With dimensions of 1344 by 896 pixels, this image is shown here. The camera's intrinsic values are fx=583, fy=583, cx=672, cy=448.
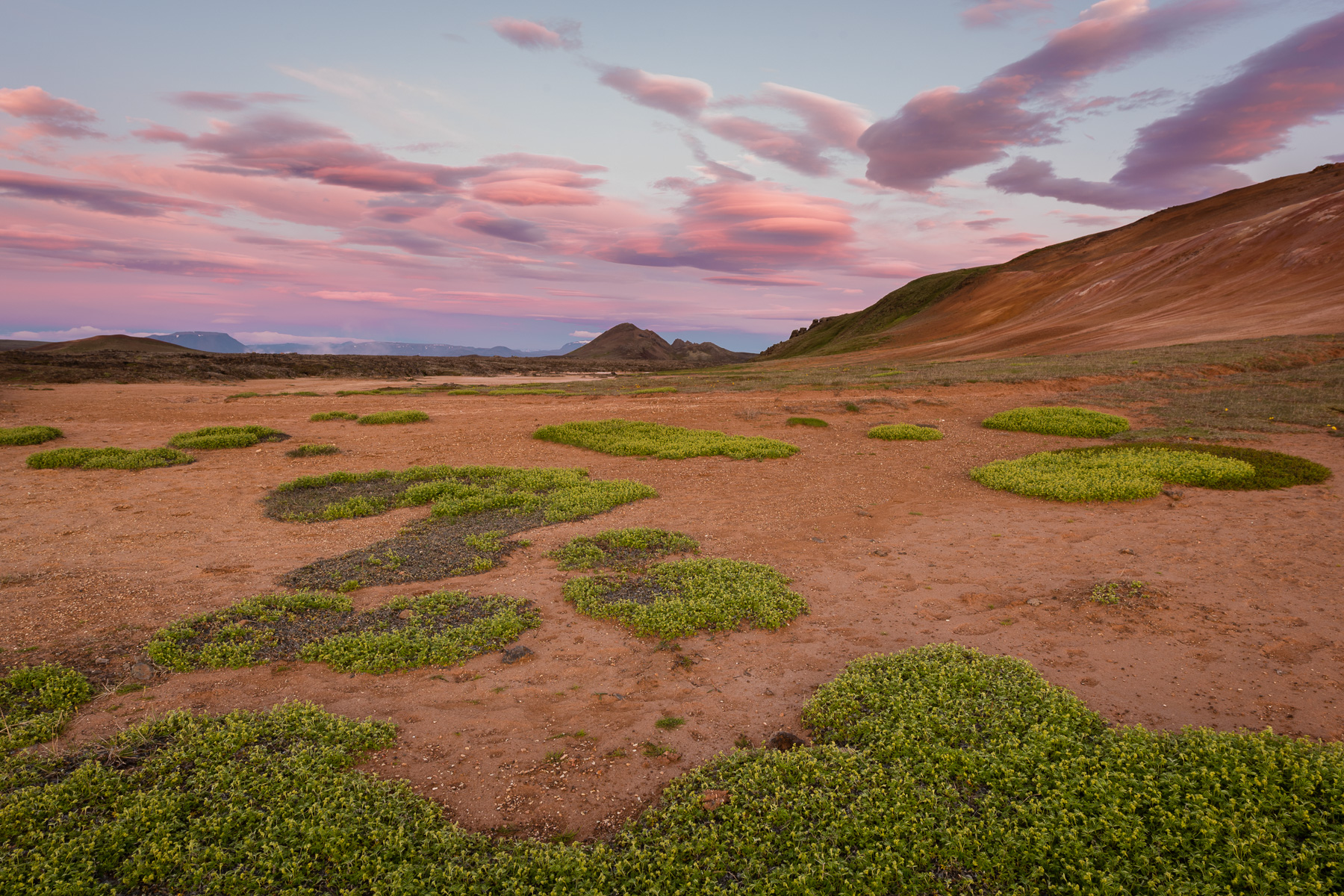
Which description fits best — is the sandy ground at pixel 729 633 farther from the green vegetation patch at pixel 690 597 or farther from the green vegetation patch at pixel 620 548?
the green vegetation patch at pixel 620 548

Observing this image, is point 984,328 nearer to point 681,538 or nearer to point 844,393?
point 844,393

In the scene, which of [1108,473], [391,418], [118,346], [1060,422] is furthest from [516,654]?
[118,346]

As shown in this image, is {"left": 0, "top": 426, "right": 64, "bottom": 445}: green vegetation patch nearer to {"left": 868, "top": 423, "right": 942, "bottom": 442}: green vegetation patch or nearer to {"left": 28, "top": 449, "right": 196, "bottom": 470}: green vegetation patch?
{"left": 28, "top": 449, "right": 196, "bottom": 470}: green vegetation patch

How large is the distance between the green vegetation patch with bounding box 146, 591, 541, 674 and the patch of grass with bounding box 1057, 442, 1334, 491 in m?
14.8

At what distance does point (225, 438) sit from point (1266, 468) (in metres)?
28.6

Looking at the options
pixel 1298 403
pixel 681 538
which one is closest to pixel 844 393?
pixel 1298 403

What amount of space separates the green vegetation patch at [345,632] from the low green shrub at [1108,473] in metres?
11.4

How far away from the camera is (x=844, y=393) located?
102 feet

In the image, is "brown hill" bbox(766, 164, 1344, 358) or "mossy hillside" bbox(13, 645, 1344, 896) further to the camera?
"brown hill" bbox(766, 164, 1344, 358)

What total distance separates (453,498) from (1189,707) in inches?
512

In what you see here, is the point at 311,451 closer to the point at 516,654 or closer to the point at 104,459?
the point at 104,459

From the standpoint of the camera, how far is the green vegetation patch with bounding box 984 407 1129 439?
19000 mm

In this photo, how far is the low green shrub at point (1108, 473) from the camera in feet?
40.6

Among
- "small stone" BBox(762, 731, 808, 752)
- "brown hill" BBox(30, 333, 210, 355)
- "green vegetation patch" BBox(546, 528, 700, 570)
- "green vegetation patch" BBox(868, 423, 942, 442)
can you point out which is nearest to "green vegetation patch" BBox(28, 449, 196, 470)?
"green vegetation patch" BBox(546, 528, 700, 570)
